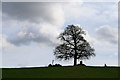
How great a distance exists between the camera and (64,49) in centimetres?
6619

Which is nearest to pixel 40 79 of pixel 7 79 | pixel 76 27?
pixel 7 79

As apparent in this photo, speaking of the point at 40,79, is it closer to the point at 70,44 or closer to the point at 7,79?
the point at 7,79

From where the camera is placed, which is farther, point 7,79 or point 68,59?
point 68,59

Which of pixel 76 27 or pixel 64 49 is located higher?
pixel 76 27

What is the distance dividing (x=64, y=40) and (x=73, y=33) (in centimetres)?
355

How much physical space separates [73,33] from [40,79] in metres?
35.1

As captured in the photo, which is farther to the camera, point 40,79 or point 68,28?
point 68,28

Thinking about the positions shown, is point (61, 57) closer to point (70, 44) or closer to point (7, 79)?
point (70, 44)

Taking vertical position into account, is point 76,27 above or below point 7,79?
above

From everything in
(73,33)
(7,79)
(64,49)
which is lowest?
(7,79)

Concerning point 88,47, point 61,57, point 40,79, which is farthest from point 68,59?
point 40,79

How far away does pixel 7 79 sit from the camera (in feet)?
116

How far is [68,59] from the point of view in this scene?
65.6 metres

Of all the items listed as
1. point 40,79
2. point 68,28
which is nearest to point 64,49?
point 68,28
